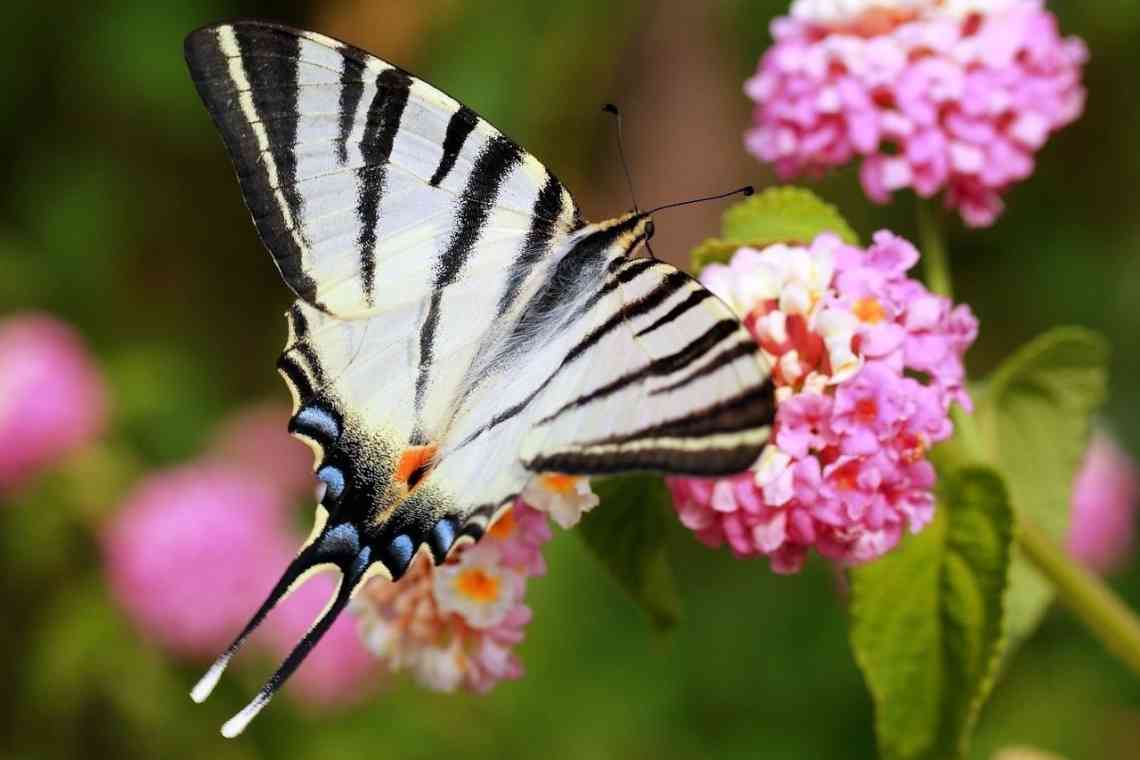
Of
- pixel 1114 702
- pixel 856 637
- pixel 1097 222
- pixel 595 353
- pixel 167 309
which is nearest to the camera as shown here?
pixel 595 353

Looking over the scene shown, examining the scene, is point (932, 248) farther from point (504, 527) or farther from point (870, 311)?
point (504, 527)

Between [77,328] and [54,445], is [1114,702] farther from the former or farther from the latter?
[77,328]

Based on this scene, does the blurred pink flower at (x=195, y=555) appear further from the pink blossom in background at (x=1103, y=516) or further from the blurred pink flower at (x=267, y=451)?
the pink blossom in background at (x=1103, y=516)

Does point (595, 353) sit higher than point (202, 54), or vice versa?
point (202, 54)

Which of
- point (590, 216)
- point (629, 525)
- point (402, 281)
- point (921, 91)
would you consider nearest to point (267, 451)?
point (590, 216)

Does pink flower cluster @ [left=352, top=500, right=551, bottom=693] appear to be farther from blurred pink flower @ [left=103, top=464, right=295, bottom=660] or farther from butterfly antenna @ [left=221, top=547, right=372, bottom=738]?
blurred pink flower @ [left=103, top=464, right=295, bottom=660]

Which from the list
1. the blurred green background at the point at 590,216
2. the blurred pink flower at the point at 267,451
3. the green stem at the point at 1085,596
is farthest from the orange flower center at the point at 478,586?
the blurred pink flower at the point at 267,451

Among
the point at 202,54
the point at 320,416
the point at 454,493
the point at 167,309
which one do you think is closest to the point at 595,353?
the point at 454,493
